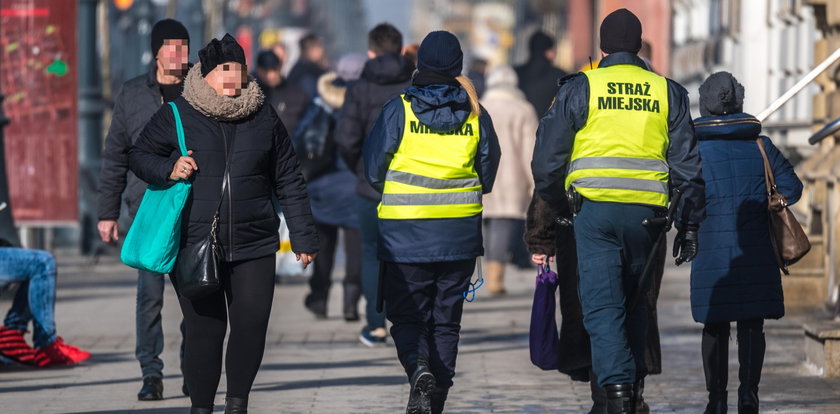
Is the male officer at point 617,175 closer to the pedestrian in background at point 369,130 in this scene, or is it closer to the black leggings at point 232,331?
the black leggings at point 232,331

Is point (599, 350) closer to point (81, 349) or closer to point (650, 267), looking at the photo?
point (650, 267)

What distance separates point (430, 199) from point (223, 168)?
44.6 inches

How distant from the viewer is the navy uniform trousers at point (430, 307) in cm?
852

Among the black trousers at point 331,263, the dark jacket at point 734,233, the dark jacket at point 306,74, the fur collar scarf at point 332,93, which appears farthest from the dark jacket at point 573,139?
the dark jacket at point 306,74

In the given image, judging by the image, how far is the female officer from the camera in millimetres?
8438

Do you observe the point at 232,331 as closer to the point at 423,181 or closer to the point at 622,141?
the point at 423,181

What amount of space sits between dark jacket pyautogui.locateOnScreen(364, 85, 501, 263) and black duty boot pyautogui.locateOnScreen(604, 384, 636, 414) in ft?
3.25

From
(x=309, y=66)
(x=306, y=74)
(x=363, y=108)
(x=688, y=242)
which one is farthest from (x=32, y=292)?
(x=309, y=66)

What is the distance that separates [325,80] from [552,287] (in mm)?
5713

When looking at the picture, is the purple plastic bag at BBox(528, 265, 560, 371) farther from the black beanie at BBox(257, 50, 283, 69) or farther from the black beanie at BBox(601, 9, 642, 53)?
the black beanie at BBox(257, 50, 283, 69)

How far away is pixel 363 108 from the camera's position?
11.8 metres

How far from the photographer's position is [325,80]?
45.6 ft

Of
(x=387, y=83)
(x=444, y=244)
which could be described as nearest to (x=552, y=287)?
(x=444, y=244)

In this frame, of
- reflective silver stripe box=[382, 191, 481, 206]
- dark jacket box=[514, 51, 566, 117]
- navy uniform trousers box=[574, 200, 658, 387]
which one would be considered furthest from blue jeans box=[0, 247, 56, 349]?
dark jacket box=[514, 51, 566, 117]
